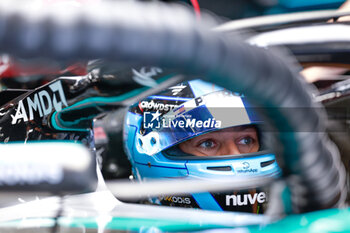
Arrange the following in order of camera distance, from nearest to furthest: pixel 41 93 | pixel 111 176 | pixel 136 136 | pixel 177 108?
pixel 41 93, pixel 177 108, pixel 136 136, pixel 111 176

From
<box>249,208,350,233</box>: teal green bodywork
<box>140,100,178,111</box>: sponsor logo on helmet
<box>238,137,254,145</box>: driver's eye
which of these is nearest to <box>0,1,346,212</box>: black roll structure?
<box>249,208,350,233</box>: teal green bodywork

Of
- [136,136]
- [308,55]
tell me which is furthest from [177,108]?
[308,55]

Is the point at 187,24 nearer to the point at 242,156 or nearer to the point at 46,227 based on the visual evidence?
the point at 46,227

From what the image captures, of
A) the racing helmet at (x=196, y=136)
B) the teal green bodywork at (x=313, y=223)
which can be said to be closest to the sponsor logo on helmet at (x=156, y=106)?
the racing helmet at (x=196, y=136)

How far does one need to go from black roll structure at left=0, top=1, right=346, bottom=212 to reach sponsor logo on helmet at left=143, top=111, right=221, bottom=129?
81 cm

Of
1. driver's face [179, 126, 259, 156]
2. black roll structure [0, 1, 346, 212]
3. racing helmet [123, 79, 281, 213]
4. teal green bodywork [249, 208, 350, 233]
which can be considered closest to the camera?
black roll structure [0, 1, 346, 212]

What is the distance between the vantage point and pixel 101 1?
188mm

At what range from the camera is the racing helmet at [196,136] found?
3.51 ft

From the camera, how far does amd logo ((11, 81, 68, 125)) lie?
899 mm

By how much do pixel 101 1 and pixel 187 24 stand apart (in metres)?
0.05

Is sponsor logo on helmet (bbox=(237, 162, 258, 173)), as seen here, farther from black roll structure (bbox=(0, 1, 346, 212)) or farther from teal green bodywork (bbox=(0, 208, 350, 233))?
black roll structure (bbox=(0, 1, 346, 212))

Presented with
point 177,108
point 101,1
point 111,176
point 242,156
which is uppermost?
point 101,1

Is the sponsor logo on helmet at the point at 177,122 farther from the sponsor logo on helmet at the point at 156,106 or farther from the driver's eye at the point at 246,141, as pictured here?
the driver's eye at the point at 246,141

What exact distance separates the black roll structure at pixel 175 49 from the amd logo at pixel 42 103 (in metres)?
0.72
